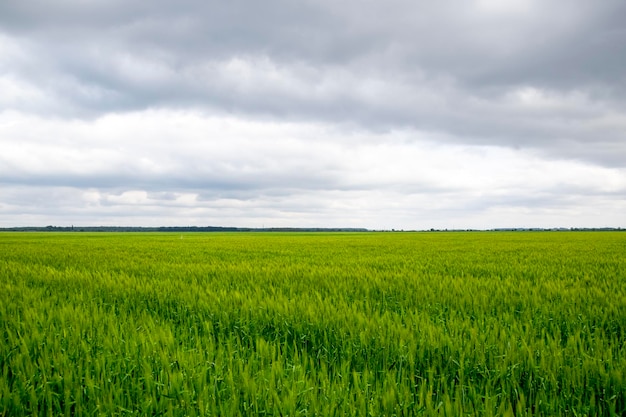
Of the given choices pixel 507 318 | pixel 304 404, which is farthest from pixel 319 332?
→ pixel 507 318

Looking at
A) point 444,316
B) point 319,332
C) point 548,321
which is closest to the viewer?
point 319,332

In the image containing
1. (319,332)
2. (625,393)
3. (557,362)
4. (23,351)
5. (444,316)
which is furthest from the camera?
(444,316)

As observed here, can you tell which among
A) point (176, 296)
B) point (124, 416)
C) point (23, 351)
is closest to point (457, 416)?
point (124, 416)

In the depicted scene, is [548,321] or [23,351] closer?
[23,351]

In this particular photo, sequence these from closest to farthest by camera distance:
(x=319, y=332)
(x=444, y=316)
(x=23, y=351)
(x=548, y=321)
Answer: (x=23, y=351) → (x=319, y=332) → (x=548, y=321) → (x=444, y=316)

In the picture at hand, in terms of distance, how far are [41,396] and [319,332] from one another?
2.78 metres

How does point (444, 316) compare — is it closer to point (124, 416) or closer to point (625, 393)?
point (625, 393)

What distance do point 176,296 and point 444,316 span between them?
183 inches

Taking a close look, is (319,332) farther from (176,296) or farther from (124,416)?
(176,296)

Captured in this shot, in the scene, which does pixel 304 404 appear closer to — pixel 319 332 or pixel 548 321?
→ pixel 319 332

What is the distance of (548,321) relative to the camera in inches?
201

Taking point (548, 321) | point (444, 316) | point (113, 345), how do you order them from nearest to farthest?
point (113, 345) < point (548, 321) < point (444, 316)

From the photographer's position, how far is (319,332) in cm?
464

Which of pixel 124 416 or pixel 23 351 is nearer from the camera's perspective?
pixel 124 416
